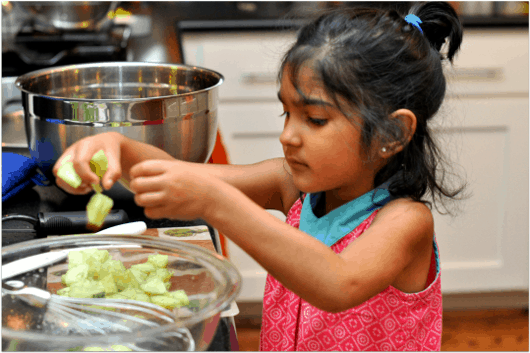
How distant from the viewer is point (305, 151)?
71 cm

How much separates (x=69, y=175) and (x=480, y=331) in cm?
177

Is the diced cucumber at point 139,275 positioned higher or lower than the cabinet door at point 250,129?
higher

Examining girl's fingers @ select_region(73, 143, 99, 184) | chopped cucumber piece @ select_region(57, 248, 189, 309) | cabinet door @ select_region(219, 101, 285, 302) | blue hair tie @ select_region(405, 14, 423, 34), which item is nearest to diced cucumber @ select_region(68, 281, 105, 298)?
chopped cucumber piece @ select_region(57, 248, 189, 309)

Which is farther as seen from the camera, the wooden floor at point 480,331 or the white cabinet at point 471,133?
the wooden floor at point 480,331

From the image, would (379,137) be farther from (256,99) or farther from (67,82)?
(256,99)

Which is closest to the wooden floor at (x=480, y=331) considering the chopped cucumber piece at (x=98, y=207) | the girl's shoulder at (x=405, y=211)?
the girl's shoulder at (x=405, y=211)

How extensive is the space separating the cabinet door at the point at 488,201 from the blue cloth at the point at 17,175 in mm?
1277

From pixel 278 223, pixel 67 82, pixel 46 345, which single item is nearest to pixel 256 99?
pixel 67 82

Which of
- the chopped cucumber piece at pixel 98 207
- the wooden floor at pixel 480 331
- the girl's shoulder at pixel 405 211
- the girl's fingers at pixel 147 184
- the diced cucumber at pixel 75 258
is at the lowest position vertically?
the wooden floor at pixel 480 331

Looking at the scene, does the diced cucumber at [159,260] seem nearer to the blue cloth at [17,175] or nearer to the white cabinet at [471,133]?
the blue cloth at [17,175]

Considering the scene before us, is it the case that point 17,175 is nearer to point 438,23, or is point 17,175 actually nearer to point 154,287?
point 154,287

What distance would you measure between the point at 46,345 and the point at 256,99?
56.0 inches

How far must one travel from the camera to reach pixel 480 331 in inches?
78.7

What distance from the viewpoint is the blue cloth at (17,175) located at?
0.90m
